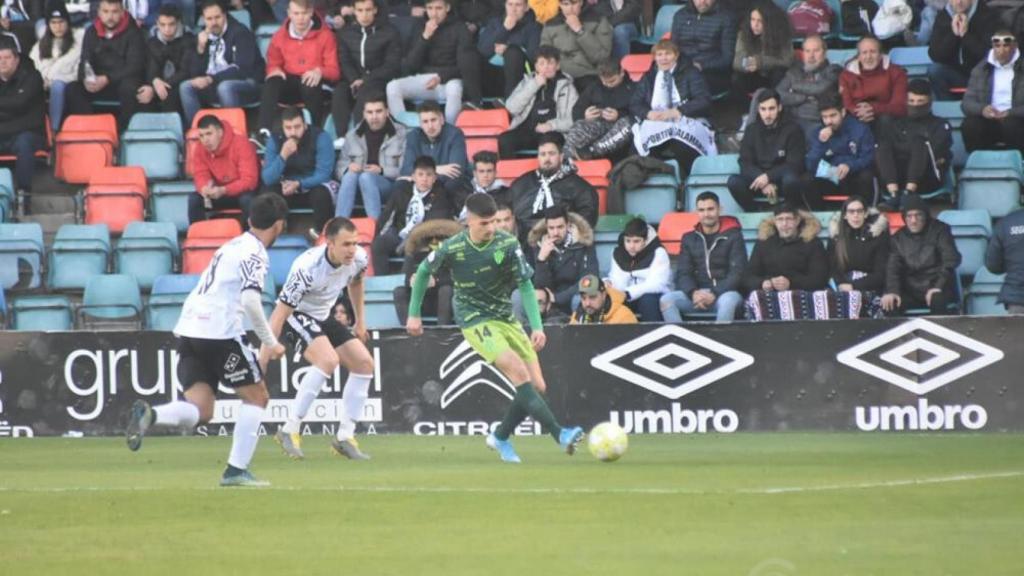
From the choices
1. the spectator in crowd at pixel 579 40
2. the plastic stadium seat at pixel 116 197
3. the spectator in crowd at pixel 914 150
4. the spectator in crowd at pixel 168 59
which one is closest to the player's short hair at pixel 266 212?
the spectator in crowd at pixel 914 150

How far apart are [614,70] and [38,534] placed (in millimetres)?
12620

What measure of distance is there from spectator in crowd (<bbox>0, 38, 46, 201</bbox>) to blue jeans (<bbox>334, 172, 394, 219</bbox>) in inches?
163

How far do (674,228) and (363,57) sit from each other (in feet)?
15.7

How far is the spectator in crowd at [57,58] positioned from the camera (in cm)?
2406

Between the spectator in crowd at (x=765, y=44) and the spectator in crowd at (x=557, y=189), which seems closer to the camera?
the spectator in crowd at (x=557, y=189)

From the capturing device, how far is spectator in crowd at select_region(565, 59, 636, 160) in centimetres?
2205

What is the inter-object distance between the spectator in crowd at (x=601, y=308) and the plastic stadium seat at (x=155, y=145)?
6.30m

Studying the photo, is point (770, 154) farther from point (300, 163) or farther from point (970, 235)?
point (300, 163)

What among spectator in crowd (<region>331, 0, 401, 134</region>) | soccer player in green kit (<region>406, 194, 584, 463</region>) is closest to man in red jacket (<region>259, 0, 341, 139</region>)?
spectator in crowd (<region>331, 0, 401, 134</region>)

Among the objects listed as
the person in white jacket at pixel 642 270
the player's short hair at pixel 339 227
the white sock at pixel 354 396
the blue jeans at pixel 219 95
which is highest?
the blue jeans at pixel 219 95

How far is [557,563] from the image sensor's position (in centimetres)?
927

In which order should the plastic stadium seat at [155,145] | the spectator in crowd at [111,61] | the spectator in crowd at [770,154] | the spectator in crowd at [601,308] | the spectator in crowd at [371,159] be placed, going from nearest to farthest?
the spectator in crowd at [601,308] < the spectator in crowd at [770,154] < the spectator in crowd at [371,159] < the plastic stadium seat at [155,145] < the spectator in crowd at [111,61]

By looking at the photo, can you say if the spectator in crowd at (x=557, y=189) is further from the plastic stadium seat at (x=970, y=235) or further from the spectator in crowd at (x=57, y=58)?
the spectator in crowd at (x=57, y=58)

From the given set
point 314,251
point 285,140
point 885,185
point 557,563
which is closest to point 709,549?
point 557,563
